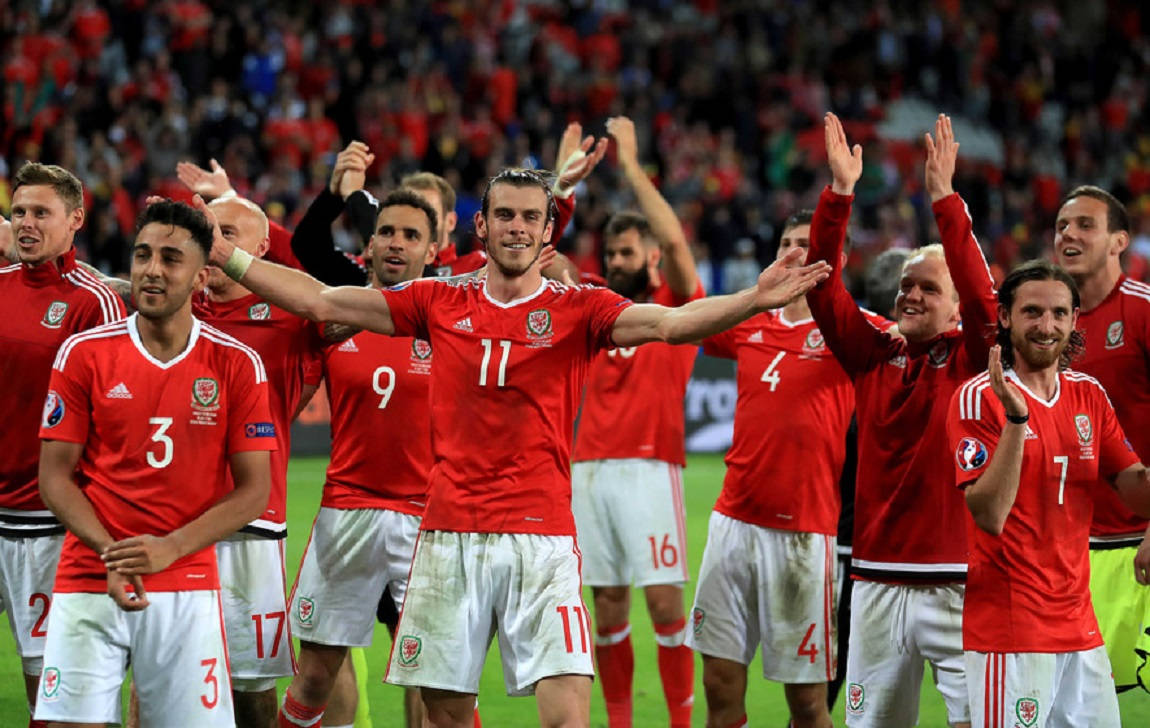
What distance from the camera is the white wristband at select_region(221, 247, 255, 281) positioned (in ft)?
18.7

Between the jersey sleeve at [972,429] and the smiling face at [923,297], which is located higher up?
the smiling face at [923,297]

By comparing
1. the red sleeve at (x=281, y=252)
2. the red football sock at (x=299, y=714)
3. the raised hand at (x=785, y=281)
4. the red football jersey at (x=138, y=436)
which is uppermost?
the red sleeve at (x=281, y=252)

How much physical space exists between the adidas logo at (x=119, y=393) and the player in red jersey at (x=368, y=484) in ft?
6.00

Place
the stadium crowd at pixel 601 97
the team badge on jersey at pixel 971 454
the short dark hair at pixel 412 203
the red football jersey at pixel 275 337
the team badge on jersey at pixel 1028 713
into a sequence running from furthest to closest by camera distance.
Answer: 1. the stadium crowd at pixel 601 97
2. the short dark hair at pixel 412 203
3. the red football jersey at pixel 275 337
4. the team badge on jersey at pixel 971 454
5. the team badge on jersey at pixel 1028 713

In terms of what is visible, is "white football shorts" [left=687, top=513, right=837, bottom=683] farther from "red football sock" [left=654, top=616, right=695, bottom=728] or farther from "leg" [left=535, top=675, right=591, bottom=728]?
"leg" [left=535, top=675, right=591, bottom=728]

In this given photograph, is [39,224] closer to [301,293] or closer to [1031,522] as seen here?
[301,293]

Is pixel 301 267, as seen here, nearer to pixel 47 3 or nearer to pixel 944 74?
pixel 47 3

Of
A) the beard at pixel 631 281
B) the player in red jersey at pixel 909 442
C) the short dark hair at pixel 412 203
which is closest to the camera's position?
the player in red jersey at pixel 909 442

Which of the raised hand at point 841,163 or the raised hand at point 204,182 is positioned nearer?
the raised hand at point 841,163

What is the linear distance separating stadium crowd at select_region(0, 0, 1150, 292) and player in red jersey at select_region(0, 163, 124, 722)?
34.7 ft

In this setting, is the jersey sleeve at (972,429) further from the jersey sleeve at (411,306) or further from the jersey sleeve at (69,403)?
the jersey sleeve at (69,403)

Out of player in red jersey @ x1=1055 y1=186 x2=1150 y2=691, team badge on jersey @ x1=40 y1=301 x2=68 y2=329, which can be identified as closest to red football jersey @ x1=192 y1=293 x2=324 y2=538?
team badge on jersey @ x1=40 y1=301 x2=68 y2=329

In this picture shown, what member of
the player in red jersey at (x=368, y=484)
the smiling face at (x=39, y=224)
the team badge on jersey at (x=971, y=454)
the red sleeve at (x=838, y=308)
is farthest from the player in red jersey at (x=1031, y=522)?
the smiling face at (x=39, y=224)

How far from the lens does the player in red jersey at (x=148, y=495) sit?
5.10 meters
